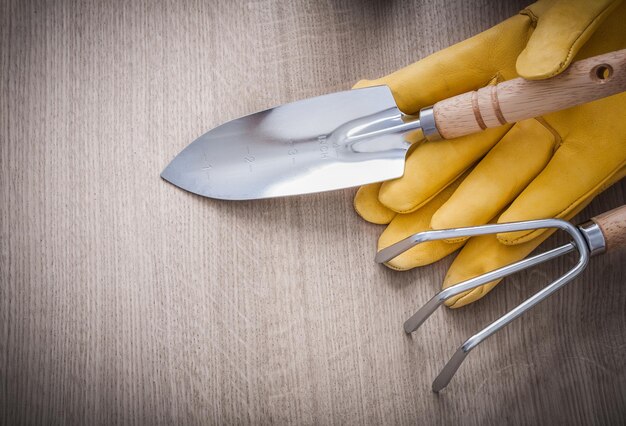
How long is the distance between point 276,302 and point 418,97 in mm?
390

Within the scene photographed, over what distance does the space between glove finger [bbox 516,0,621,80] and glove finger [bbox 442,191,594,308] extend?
0.21 m

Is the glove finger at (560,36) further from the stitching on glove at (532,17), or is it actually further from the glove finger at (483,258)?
the glove finger at (483,258)

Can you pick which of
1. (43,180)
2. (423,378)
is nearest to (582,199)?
(423,378)

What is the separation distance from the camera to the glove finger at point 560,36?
623 millimetres

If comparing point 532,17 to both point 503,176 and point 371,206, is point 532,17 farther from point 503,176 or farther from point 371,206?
point 371,206

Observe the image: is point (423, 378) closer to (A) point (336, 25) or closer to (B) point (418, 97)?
(B) point (418, 97)

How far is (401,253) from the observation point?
2.43 ft

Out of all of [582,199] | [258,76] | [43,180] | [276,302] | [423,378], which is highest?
[258,76]

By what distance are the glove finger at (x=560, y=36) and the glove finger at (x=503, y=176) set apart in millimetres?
113

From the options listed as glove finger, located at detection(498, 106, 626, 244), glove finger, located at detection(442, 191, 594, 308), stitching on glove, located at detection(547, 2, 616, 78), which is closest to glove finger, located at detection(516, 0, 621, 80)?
stitching on glove, located at detection(547, 2, 616, 78)

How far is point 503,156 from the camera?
73cm

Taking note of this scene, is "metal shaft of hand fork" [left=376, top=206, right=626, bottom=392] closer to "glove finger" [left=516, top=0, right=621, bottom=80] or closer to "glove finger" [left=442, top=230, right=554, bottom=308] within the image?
"glove finger" [left=442, top=230, right=554, bottom=308]

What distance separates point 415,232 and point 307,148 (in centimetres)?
21

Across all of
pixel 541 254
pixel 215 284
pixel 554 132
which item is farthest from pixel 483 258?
pixel 215 284
